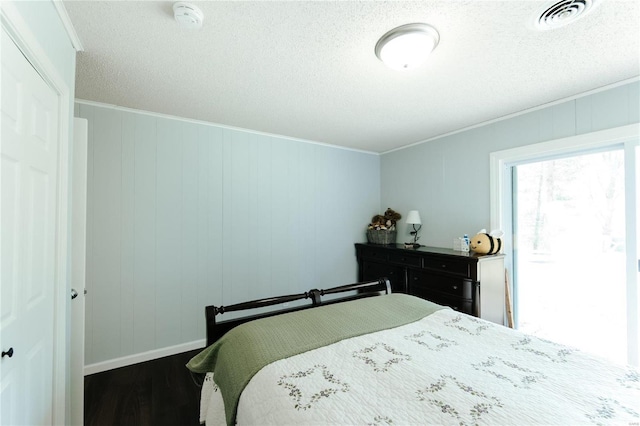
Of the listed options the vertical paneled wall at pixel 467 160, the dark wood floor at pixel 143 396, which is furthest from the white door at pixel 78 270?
the vertical paneled wall at pixel 467 160

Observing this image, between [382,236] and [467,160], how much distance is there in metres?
1.38

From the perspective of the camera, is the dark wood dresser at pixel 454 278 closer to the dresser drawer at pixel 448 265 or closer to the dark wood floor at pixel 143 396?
the dresser drawer at pixel 448 265

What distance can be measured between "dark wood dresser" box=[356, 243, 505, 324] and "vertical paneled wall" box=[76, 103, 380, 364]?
3.05ft

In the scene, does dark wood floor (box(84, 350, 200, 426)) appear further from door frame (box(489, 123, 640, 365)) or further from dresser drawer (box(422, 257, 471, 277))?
door frame (box(489, 123, 640, 365))

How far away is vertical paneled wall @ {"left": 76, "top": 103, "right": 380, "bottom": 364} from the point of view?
2.44 meters

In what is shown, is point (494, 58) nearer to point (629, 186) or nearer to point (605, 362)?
point (629, 186)

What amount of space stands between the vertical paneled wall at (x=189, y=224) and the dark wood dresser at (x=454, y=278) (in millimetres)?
930

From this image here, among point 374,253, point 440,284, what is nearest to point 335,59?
point 440,284

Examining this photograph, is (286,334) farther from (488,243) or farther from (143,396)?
(488,243)

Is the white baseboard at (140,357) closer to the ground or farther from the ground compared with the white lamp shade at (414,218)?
closer to the ground

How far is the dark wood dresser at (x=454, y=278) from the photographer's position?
2.51 meters

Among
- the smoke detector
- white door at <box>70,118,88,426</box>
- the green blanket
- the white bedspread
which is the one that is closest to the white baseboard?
white door at <box>70,118,88,426</box>

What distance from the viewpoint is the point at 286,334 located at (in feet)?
4.76

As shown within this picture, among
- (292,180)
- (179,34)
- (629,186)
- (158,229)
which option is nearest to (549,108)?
(629,186)
